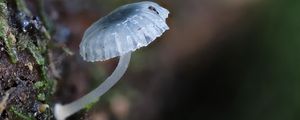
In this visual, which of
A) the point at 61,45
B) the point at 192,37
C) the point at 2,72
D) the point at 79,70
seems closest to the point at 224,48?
the point at 192,37

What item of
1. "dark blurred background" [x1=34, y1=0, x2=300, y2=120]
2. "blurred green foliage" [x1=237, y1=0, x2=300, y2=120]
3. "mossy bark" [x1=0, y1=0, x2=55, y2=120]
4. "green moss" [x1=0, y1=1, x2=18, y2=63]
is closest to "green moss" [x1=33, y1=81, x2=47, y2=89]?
"mossy bark" [x1=0, y1=0, x2=55, y2=120]

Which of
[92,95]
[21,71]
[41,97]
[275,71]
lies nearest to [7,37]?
[21,71]

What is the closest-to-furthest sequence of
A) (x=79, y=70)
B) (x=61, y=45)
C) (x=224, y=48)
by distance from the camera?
1. (x=61, y=45)
2. (x=79, y=70)
3. (x=224, y=48)

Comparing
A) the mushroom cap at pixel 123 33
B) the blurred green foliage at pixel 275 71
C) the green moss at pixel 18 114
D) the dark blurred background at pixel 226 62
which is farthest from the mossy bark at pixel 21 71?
the blurred green foliage at pixel 275 71

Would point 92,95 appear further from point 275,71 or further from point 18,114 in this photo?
point 275,71

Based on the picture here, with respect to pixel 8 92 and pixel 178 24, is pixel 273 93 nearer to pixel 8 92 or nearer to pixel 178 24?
pixel 178 24

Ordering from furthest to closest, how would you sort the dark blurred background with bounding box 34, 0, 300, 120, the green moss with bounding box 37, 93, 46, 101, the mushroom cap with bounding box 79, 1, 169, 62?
the dark blurred background with bounding box 34, 0, 300, 120
the green moss with bounding box 37, 93, 46, 101
the mushroom cap with bounding box 79, 1, 169, 62

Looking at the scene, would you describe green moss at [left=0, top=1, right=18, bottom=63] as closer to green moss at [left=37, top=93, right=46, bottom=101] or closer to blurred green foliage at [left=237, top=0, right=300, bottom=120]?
green moss at [left=37, top=93, right=46, bottom=101]
